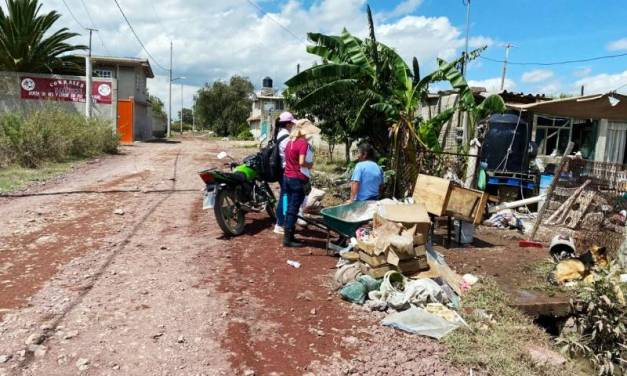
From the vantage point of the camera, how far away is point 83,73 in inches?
1179

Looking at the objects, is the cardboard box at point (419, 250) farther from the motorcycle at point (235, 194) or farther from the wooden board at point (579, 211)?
the wooden board at point (579, 211)

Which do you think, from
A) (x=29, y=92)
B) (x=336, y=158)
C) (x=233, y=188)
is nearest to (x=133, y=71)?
(x=29, y=92)

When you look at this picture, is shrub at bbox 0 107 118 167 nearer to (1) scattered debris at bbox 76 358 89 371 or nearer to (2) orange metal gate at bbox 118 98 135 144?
(2) orange metal gate at bbox 118 98 135 144

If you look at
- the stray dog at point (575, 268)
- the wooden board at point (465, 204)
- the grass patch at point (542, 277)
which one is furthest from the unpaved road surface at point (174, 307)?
the stray dog at point (575, 268)

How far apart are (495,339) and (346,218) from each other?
2.70 metres

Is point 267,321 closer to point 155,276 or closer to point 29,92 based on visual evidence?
point 155,276

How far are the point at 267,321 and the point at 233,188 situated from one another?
10.3 feet

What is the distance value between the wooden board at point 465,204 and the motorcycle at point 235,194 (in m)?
2.78

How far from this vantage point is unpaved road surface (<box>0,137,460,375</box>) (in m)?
3.67

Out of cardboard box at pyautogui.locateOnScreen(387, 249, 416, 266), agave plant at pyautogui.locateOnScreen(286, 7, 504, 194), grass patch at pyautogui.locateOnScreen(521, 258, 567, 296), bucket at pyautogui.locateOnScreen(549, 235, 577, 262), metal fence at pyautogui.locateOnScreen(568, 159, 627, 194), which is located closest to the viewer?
cardboard box at pyautogui.locateOnScreen(387, 249, 416, 266)

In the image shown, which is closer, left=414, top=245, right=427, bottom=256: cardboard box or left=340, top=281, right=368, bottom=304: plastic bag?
left=340, top=281, right=368, bottom=304: plastic bag

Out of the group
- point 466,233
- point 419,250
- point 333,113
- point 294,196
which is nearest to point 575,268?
point 466,233

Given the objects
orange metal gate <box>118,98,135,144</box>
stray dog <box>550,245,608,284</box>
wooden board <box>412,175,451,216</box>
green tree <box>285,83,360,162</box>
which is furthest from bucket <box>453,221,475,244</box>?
orange metal gate <box>118,98,135,144</box>

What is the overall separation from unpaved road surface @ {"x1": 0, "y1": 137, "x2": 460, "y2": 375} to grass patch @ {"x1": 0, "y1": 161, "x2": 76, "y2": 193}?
11.3 ft
